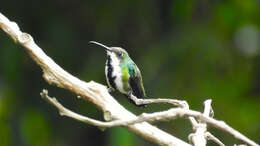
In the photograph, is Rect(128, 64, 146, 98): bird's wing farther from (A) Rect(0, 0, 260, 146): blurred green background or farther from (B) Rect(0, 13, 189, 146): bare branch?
(A) Rect(0, 0, 260, 146): blurred green background

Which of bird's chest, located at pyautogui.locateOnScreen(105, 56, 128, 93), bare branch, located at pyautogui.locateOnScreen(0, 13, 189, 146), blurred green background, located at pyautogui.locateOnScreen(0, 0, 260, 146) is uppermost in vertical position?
blurred green background, located at pyautogui.locateOnScreen(0, 0, 260, 146)

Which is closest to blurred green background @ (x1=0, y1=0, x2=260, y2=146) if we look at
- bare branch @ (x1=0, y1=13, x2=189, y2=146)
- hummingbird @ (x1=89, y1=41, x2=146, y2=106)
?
hummingbird @ (x1=89, y1=41, x2=146, y2=106)

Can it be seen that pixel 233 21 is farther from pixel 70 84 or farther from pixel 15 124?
pixel 70 84

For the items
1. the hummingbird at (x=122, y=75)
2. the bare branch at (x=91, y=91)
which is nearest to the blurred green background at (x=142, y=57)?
the hummingbird at (x=122, y=75)

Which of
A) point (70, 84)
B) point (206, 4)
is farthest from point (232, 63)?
point (70, 84)

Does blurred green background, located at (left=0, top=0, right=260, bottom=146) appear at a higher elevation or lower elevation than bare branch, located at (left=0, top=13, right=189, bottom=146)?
higher

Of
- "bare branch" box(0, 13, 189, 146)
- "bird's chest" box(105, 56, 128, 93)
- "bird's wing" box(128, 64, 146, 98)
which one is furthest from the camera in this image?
"bird's wing" box(128, 64, 146, 98)

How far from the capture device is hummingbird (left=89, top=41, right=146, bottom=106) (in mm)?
4164

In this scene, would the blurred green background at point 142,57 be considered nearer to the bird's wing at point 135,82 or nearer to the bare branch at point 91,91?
the bird's wing at point 135,82

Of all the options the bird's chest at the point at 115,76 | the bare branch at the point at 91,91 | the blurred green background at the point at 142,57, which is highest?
the blurred green background at the point at 142,57

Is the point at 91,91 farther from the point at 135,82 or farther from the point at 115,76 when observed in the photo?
the point at 135,82

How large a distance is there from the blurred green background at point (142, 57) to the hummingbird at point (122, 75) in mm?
2313

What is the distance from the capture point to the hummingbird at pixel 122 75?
4.16 m

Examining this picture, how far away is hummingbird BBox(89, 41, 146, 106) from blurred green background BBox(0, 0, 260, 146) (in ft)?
7.59
